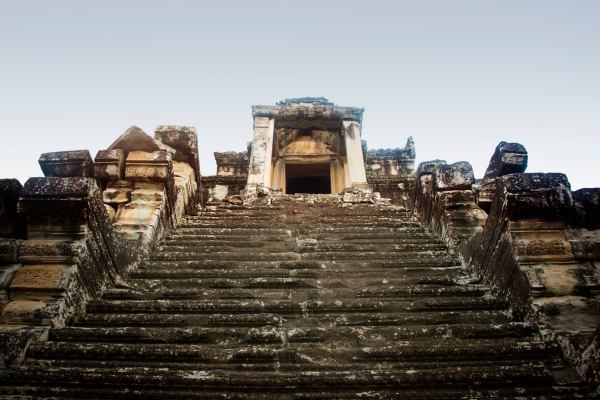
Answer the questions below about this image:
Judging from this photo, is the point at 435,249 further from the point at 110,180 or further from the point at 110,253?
the point at 110,180

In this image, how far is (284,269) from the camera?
403 centimetres

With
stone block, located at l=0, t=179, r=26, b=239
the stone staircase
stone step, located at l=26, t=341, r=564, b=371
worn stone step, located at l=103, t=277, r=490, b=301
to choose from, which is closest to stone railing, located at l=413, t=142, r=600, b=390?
the stone staircase

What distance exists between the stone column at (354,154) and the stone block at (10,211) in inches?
329

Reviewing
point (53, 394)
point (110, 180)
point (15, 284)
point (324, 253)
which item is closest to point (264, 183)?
point (110, 180)

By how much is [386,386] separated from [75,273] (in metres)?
2.50

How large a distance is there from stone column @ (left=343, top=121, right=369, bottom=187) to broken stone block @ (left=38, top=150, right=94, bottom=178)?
7.85 m

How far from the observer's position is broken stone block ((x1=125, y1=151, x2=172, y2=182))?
5195mm

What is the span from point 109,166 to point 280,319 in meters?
3.43

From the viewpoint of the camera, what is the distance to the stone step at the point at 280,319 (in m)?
3.04

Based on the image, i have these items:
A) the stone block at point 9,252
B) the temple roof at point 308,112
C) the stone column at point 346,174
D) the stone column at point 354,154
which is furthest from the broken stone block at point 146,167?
the temple roof at point 308,112

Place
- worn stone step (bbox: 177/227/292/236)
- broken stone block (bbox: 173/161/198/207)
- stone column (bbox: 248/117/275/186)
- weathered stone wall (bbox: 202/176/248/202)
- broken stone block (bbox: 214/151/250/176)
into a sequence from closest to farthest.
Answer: worn stone step (bbox: 177/227/292/236), broken stone block (bbox: 173/161/198/207), stone column (bbox: 248/117/275/186), weathered stone wall (bbox: 202/176/248/202), broken stone block (bbox: 214/151/250/176)

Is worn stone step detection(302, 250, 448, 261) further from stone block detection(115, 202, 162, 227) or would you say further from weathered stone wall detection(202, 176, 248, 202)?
weathered stone wall detection(202, 176, 248, 202)

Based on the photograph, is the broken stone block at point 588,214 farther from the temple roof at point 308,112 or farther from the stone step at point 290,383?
the temple roof at point 308,112

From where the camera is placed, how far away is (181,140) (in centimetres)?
661
